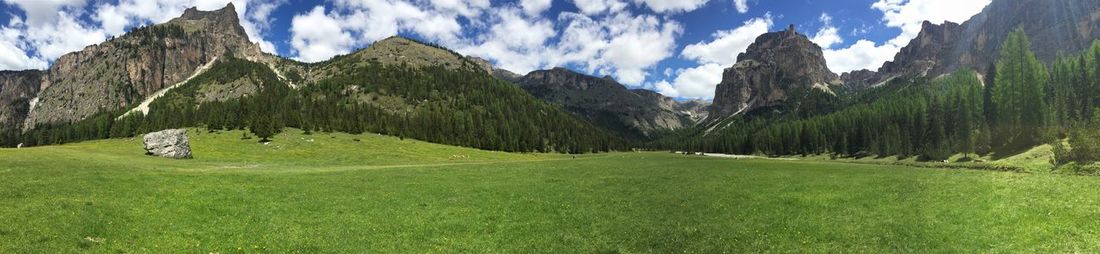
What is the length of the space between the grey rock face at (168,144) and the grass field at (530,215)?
110 ft

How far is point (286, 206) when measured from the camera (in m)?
33.5

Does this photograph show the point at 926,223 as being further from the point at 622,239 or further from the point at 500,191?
the point at 500,191

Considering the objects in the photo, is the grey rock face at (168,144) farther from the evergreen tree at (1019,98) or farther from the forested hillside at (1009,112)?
the evergreen tree at (1019,98)

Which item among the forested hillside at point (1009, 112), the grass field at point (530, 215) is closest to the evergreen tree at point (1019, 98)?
the forested hillside at point (1009, 112)

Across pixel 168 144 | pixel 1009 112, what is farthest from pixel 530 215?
pixel 1009 112

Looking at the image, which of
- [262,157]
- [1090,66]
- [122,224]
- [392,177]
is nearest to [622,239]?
[122,224]

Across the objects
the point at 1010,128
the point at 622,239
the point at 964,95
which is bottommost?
the point at 622,239

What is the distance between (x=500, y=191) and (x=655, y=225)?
16.0 m

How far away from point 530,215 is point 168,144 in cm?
7208

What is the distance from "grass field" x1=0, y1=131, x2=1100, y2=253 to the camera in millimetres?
24453

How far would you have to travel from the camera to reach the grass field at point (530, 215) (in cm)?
2445

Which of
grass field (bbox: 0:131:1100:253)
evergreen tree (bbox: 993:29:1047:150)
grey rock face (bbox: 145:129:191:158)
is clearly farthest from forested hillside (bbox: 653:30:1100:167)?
grey rock face (bbox: 145:129:191:158)

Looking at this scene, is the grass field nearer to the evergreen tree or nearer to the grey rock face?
the grey rock face

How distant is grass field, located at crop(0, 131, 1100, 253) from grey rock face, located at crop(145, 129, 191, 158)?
33.4 meters
